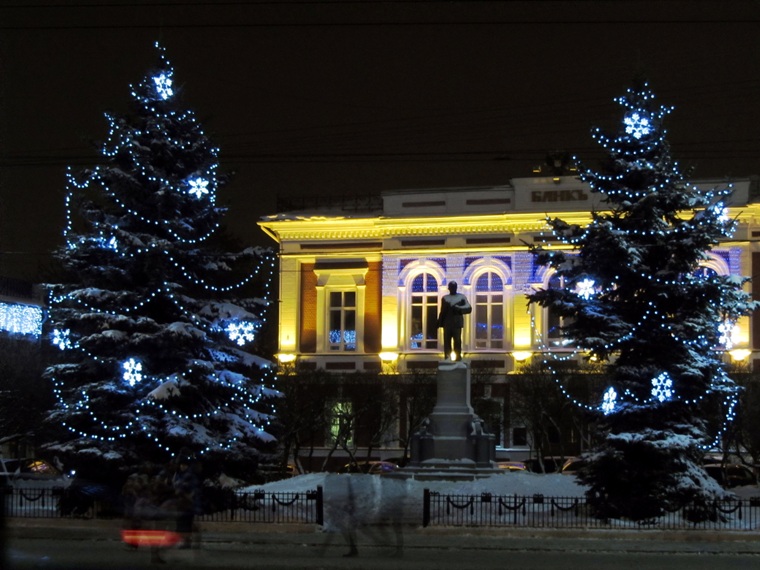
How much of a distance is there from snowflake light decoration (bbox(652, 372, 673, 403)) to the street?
3357mm

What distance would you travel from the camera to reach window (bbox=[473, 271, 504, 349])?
59.9m

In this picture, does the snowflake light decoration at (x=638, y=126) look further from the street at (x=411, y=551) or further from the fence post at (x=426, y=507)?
the fence post at (x=426, y=507)

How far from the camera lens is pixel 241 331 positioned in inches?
1049

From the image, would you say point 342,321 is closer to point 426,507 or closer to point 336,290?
point 336,290

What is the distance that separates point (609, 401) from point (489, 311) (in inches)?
1340

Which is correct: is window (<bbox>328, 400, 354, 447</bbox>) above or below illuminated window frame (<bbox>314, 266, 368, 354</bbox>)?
below

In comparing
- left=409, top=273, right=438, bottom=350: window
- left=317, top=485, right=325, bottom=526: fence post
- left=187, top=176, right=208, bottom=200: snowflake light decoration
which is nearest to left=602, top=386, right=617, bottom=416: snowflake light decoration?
left=317, top=485, right=325, bottom=526: fence post

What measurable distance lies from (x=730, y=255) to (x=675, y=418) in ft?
109

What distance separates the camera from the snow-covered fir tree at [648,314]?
994 inches

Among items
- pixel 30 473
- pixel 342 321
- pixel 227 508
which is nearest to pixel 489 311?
pixel 342 321

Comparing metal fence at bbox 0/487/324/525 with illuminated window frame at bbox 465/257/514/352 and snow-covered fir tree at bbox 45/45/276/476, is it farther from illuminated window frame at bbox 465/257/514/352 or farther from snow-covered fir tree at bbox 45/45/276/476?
illuminated window frame at bbox 465/257/514/352

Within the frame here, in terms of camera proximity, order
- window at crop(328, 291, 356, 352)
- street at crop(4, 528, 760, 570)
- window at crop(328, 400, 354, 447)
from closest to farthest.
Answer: street at crop(4, 528, 760, 570)
window at crop(328, 400, 354, 447)
window at crop(328, 291, 356, 352)

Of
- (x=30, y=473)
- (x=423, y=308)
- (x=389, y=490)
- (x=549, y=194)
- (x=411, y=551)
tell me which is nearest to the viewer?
(x=411, y=551)

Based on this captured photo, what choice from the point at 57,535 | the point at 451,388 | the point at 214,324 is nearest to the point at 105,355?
the point at 214,324
